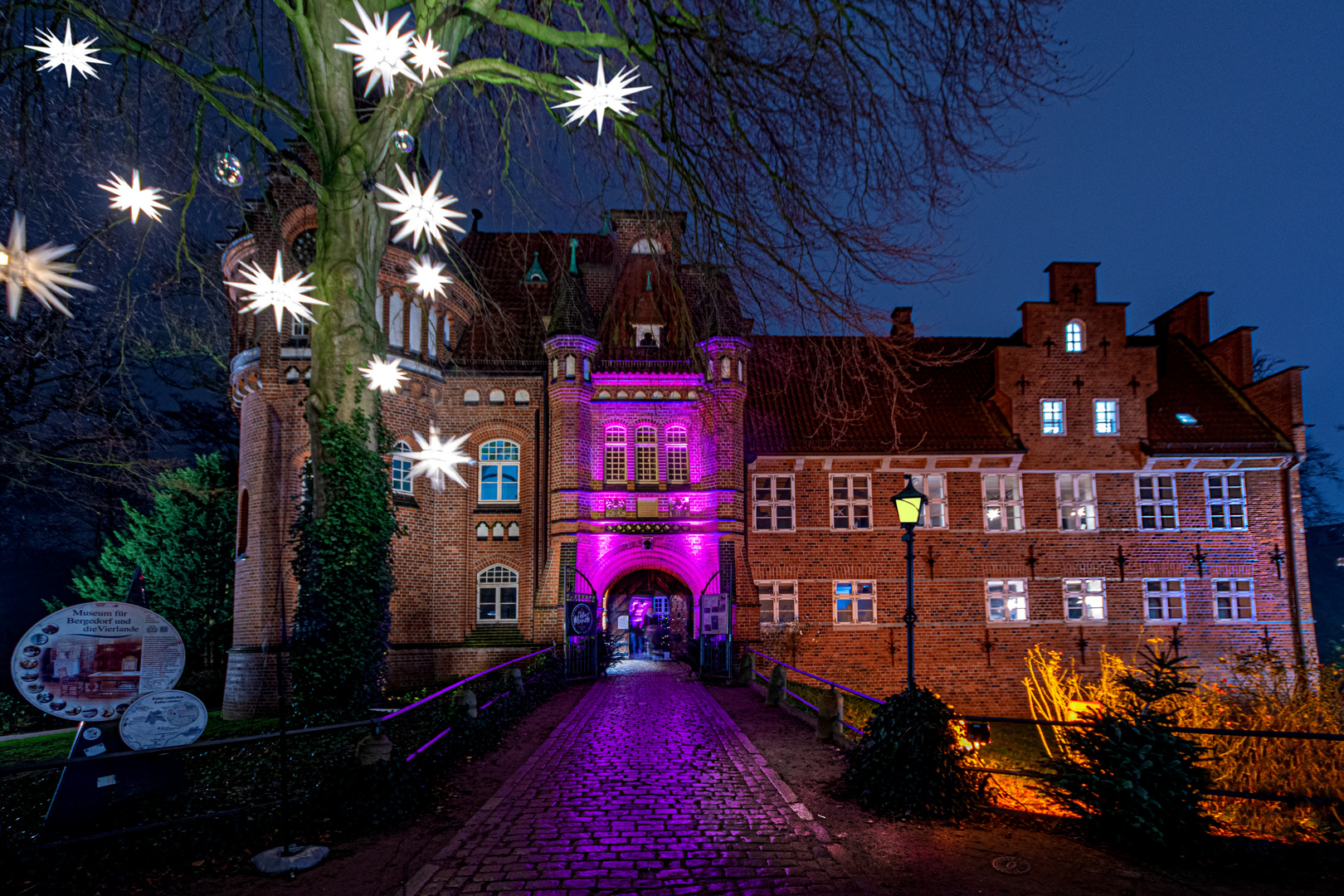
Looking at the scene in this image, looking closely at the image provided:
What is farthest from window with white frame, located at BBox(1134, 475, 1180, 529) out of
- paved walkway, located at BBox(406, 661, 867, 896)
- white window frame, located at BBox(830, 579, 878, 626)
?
paved walkway, located at BBox(406, 661, 867, 896)

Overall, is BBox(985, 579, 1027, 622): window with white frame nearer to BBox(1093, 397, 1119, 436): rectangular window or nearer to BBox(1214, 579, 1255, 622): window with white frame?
BBox(1093, 397, 1119, 436): rectangular window

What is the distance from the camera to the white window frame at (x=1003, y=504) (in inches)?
915

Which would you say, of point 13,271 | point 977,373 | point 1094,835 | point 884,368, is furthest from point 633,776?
point 977,373

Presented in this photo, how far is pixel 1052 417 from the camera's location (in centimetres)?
2380

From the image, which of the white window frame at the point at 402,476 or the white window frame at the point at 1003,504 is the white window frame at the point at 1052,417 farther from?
the white window frame at the point at 402,476

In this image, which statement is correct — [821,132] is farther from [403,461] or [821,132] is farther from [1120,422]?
[1120,422]

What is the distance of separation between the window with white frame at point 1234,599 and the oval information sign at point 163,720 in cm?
2643

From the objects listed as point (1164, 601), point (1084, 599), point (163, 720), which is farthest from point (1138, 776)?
point (1164, 601)

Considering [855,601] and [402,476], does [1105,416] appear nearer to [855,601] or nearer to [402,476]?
[855,601]

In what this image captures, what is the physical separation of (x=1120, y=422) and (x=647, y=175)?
21387mm

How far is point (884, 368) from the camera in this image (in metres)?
6.94

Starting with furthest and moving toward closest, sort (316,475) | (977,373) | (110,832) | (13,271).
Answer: (977,373), (316,475), (13,271), (110,832)

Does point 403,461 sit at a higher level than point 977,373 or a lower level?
lower

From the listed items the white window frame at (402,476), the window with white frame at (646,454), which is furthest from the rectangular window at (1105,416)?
the white window frame at (402,476)
